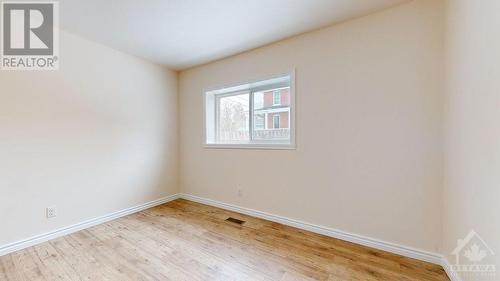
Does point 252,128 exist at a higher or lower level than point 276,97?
lower

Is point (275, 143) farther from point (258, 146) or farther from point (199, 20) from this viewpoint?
point (199, 20)

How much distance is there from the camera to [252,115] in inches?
122

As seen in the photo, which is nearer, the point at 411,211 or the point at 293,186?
the point at 411,211

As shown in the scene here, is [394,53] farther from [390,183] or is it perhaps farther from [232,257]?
[232,257]

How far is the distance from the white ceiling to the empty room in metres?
0.02

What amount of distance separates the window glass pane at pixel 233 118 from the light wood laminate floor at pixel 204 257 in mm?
1405

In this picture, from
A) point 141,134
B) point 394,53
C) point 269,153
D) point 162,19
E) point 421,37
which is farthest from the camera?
point 141,134

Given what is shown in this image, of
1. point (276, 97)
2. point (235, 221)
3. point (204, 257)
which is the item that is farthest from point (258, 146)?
point (204, 257)

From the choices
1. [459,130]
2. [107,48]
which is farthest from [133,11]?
[459,130]

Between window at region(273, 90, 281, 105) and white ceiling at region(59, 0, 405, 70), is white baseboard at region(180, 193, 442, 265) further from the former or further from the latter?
white ceiling at region(59, 0, 405, 70)

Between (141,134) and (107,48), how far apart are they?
1223mm

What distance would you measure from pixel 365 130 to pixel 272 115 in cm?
123

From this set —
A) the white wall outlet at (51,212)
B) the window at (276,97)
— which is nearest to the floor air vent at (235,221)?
the window at (276,97)

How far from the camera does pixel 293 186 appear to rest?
2465 millimetres
